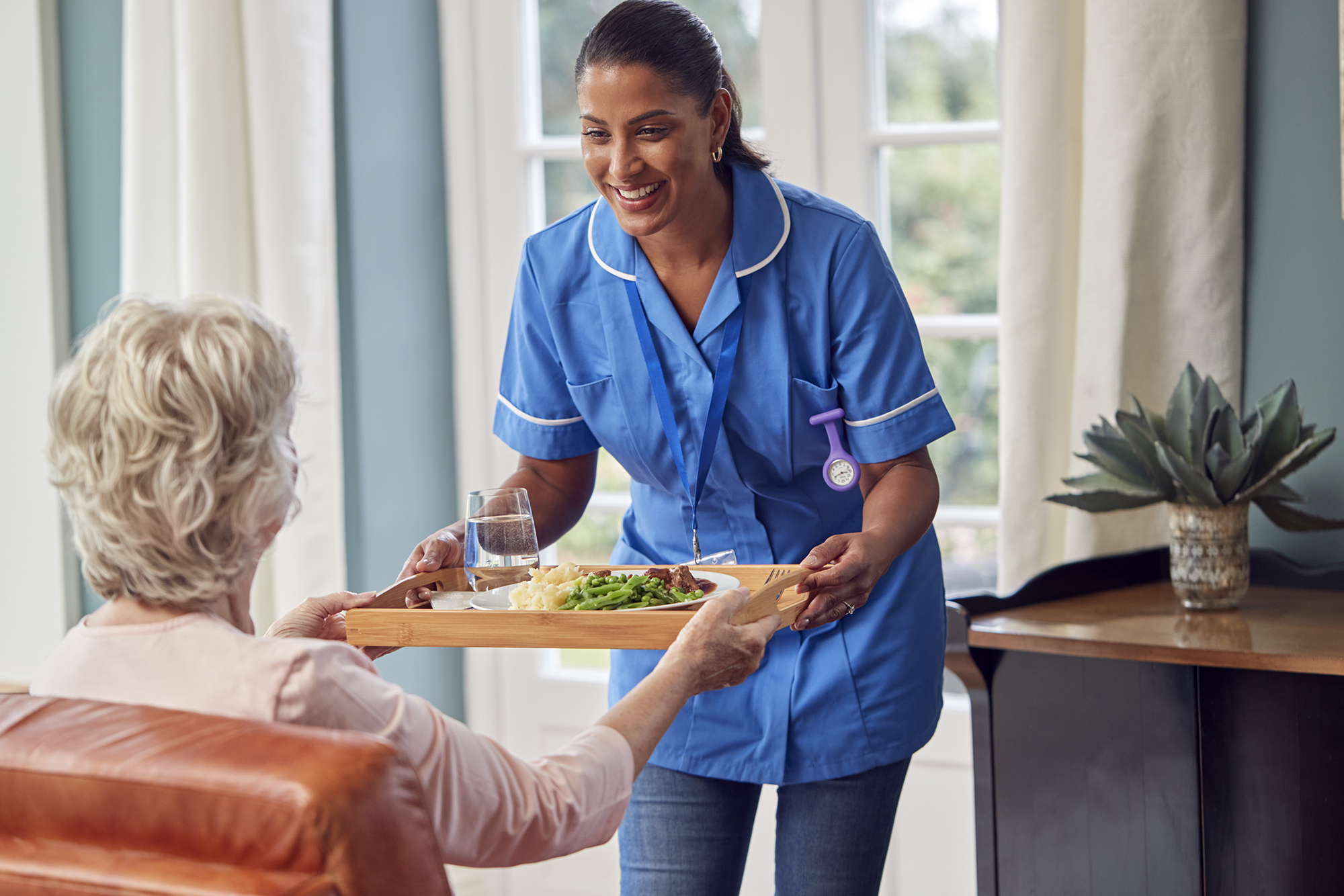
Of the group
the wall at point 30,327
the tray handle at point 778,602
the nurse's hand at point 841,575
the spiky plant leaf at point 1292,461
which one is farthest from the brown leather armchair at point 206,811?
the wall at point 30,327

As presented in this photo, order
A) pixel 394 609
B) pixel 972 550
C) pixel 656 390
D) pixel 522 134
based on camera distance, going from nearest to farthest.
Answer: pixel 394 609
pixel 656 390
pixel 972 550
pixel 522 134

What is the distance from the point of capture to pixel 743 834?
166cm

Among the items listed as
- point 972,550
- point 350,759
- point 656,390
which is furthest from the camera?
point 972,550

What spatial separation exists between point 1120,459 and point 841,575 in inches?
32.8

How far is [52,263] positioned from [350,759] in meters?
2.29

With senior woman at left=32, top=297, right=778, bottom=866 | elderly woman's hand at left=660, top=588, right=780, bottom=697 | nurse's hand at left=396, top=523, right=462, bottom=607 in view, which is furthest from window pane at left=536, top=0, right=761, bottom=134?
senior woman at left=32, top=297, right=778, bottom=866

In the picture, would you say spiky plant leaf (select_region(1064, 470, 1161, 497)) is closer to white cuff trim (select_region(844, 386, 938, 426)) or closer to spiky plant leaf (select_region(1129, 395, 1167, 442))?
spiky plant leaf (select_region(1129, 395, 1167, 442))

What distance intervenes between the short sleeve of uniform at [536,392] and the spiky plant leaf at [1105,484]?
860 mm

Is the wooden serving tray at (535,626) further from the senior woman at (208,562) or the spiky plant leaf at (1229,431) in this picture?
the spiky plant leaf at (1229,431)

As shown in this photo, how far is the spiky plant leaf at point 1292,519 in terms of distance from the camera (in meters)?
2.02

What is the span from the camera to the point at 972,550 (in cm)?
272

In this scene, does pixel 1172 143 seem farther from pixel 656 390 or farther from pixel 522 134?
pixel 522 134

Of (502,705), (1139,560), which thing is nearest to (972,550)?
(1139,560)

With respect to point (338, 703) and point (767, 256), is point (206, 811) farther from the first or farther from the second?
point (767, 256)
